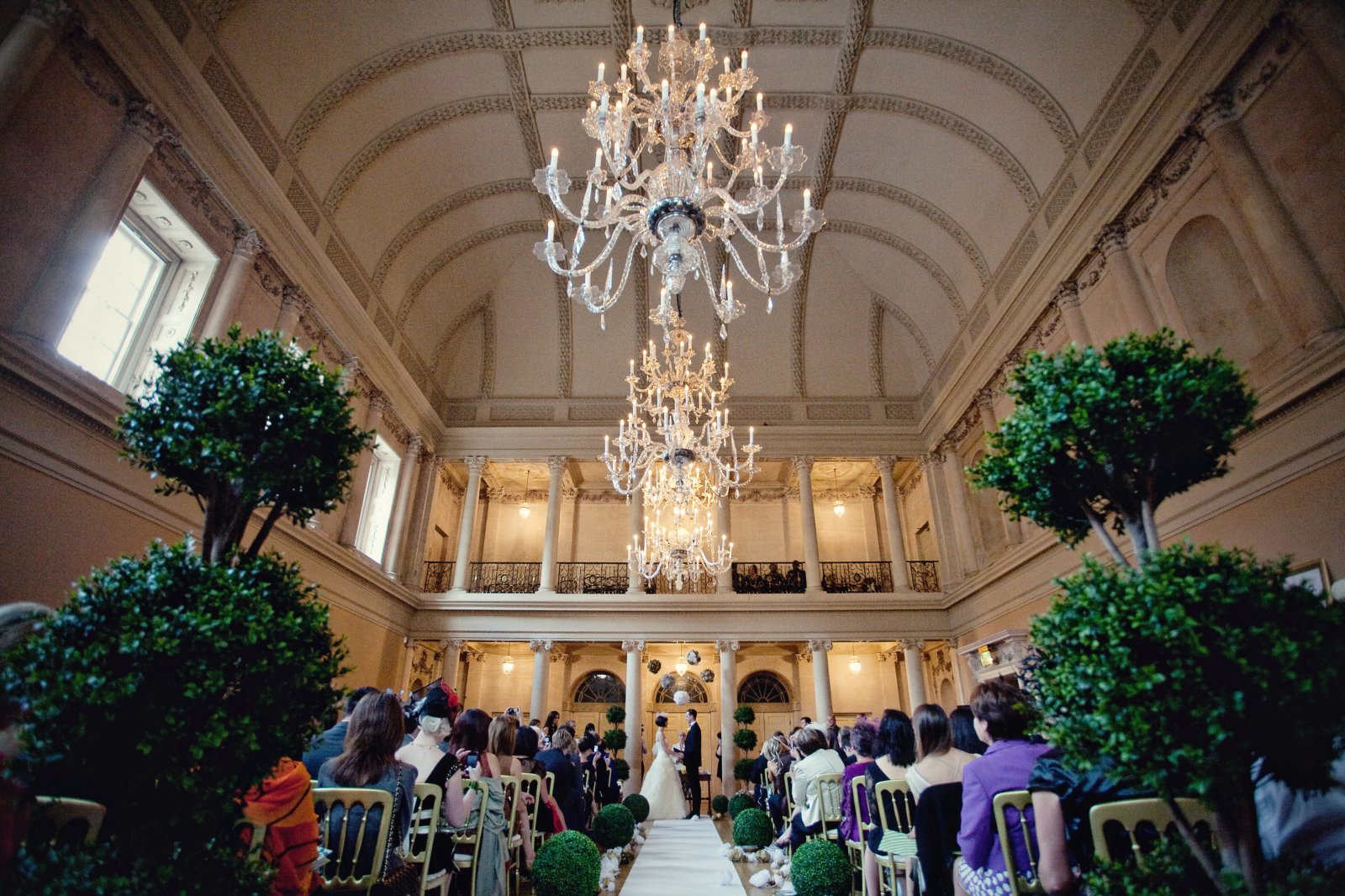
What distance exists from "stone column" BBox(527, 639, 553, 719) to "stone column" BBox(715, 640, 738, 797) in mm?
3456

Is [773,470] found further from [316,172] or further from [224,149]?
[224,149]

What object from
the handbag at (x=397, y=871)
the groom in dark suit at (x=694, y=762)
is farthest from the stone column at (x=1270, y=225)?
the groom in dark suit at (x=694, y=762)

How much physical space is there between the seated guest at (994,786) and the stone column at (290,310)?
9.45 meters

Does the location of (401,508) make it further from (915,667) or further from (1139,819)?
(1139,819)

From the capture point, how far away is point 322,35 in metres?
8.41

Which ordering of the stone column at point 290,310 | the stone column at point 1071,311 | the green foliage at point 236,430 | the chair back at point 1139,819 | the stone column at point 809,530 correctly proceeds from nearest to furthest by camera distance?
the chair back at point 1139,819, the green foliage at point 236,430, the stone column at point 1071,311, the stone column at point 290,310, the stone column at point 809,530

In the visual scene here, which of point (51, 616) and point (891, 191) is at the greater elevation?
point (891, 191)

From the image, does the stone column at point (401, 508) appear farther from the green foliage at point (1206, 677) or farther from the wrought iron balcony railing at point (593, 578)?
the green foliage at point (1206, 677)

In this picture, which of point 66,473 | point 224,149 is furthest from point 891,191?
point 66,473

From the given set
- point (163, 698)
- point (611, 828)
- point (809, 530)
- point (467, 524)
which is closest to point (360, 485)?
point (467, 524)

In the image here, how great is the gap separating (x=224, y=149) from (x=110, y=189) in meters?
1.86

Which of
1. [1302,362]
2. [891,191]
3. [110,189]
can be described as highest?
[891,191]

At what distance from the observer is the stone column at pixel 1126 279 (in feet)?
24.7

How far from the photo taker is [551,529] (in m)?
13.9
